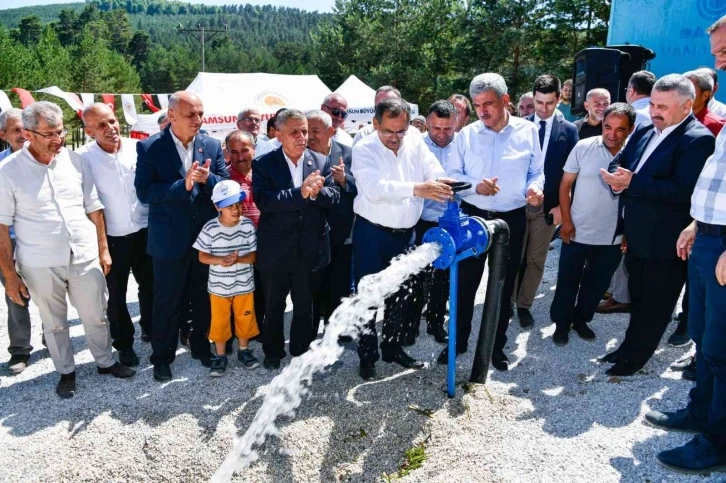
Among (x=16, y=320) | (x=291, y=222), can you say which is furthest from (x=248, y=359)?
(x=16, y=320)

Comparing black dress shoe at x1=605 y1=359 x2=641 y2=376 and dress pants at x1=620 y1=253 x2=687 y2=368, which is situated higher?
dress pants at x1=620 y1=253 x2=687 y2=368

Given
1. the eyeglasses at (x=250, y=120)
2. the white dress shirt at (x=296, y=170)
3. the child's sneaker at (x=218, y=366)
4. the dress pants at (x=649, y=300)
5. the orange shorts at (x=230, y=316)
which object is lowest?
the child's sneaker at (x=218, y=366)

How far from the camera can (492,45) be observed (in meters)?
23.9

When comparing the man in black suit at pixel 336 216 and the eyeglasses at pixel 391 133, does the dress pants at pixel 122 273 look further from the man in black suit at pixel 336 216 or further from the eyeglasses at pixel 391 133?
the eyeglasses at pixel 391 133

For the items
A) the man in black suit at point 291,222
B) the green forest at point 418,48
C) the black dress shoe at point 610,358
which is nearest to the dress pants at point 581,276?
the black dress shoe at point 610,358

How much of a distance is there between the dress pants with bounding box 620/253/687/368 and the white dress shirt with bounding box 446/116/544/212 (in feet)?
3.09

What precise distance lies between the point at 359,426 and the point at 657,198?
241 cm

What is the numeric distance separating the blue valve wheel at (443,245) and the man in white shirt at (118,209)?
2.28 metres

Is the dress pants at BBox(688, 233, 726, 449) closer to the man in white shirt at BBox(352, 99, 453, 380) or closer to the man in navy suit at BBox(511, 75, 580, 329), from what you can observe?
the man in white shirt at BBox(352, 99, 453, 380)

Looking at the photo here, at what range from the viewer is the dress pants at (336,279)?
4.48 metres

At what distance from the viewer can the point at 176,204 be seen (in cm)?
374

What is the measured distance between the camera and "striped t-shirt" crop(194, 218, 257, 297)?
384 cm

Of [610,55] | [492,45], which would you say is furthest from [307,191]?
[492,45]

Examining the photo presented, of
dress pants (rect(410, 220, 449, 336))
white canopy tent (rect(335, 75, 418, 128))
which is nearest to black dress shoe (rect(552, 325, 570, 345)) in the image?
dress pants (rect(410, 220, 449, 336))
